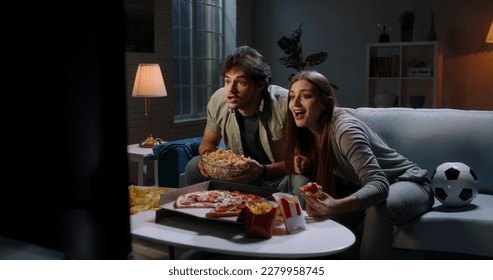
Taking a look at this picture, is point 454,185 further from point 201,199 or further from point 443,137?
point 201,199

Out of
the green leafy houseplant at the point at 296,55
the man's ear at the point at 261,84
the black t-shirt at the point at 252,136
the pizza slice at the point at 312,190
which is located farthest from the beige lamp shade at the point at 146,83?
the green leafy houseplant at the point at 296,55

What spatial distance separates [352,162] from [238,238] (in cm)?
53

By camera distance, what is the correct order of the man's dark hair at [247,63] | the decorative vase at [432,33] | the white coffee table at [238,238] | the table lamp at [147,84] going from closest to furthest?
the white coffee table at [238,238] < the man's dark hair at [247,63] < the table lamp at [147,84] < the decorative vase at [432,33]

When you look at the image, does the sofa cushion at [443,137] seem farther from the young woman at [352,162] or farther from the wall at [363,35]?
the wall at [363,35]

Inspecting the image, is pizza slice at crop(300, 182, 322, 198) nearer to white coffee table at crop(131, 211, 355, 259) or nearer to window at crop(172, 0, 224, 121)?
white coffee table at crop(131, 211, 355, 259)

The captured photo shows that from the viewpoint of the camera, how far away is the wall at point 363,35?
4.94 meters

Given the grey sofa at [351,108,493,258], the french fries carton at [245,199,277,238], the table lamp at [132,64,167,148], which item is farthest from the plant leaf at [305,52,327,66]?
the french fries carton at [245,199,277,238]

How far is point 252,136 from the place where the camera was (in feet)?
7.60

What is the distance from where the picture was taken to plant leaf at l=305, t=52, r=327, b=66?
17.1 ft

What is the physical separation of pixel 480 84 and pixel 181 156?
3490 mm

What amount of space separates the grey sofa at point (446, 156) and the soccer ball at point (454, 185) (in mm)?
42

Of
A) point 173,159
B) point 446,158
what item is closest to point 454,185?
point 446,158

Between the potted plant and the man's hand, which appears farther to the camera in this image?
the potted plant

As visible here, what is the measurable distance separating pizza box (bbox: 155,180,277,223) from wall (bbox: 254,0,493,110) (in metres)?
3.87
